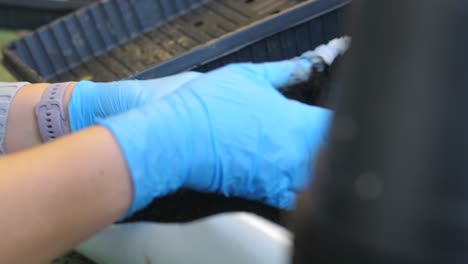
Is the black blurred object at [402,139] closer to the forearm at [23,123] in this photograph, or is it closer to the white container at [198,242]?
the white container at [198,242]

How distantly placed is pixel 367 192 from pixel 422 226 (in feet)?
0.07

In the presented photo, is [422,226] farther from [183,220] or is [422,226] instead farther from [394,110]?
[183,220]

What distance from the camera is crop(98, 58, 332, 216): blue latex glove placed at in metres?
0.49

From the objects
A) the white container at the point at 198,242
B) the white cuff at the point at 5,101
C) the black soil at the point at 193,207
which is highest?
the white cuff at the point at 5,101

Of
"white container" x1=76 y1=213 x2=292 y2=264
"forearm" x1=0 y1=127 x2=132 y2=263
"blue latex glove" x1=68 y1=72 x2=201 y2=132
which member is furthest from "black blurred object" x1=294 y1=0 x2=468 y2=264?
"blue latex glove" x1=68 y1=72 x2=201 y2=132

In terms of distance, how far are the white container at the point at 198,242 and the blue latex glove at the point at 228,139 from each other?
1.6 inches

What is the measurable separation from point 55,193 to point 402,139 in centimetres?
33

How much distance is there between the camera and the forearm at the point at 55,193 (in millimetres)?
437

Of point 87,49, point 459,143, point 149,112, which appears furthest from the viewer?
point 87,49

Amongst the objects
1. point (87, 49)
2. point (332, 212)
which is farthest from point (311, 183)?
point (87, 49)

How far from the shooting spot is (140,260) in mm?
543

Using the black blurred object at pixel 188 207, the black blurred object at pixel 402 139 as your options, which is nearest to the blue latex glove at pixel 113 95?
the black blurred object at pixel 188 207

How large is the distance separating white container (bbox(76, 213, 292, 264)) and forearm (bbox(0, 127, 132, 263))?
68 mm

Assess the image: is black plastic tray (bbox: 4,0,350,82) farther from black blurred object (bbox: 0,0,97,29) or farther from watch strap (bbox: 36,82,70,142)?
watch strap (bbox: 36,82,70,142)
